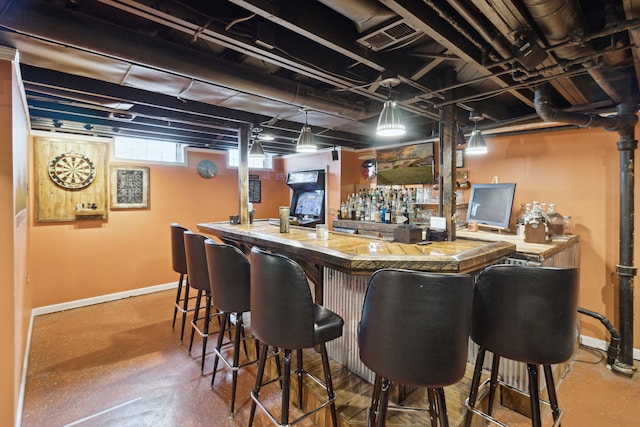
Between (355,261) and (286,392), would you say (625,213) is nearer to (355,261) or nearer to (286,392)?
(355,261)

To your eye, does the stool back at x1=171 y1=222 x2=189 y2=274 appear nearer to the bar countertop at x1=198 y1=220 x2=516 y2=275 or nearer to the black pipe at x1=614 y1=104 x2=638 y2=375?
the bar countertop at x1=198 y1=220 x2=516 y2=275

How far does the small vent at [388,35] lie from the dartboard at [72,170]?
4376mm

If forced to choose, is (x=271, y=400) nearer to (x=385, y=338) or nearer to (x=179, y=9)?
(x=385, y=338)

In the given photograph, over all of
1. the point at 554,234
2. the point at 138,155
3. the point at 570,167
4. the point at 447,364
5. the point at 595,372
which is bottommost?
the point at 595,372

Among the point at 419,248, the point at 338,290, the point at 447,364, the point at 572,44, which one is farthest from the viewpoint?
the point at 338,290

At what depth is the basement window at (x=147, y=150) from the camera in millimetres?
4755

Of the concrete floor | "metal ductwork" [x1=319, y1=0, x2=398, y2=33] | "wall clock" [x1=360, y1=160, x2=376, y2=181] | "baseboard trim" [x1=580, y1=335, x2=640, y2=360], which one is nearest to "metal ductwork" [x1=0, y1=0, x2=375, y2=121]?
"metal ductwork" [x1=319, y1=0, x2=398, y2=33]

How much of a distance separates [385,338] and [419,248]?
0.86 metres

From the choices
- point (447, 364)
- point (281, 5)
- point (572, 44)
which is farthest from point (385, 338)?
point (572, 44)

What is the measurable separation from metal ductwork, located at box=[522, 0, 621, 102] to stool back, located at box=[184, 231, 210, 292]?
256 centimetres

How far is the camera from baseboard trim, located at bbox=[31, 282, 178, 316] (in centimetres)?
410

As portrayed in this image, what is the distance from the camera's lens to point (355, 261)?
167cm

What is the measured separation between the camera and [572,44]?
1.61m

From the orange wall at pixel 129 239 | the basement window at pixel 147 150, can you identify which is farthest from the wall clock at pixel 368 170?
the basement window at pixel 147 150
